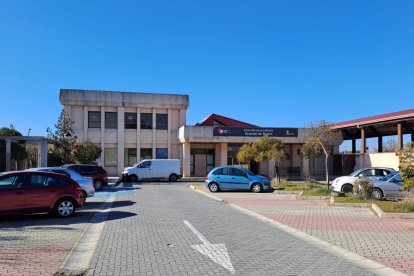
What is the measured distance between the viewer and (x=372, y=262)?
25.4ft

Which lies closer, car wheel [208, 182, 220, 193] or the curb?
the curb

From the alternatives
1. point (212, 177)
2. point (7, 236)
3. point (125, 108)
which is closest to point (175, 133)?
point (125, 108)

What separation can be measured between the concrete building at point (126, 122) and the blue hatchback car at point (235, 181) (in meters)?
20.4

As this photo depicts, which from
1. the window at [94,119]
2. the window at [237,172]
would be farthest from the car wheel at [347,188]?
the window at [94,119]

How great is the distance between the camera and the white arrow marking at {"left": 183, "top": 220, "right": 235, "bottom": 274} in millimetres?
7498

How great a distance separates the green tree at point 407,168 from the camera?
14039 millimetres

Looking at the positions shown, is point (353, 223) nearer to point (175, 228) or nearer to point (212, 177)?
point (175, 228)

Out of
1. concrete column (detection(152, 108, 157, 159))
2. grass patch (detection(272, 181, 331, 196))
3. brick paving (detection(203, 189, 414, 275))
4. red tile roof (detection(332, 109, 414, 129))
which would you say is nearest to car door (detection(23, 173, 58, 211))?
brick paving (detection(203, 189, 414, 275))

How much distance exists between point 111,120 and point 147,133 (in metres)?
3.85

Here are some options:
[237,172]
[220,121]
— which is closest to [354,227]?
[237,172]

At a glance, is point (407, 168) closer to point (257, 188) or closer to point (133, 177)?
point (257, 188)

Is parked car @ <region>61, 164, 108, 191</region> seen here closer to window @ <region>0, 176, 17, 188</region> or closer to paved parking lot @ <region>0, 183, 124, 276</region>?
paved parking lot @ <region>0, 183, 124, 276</region>

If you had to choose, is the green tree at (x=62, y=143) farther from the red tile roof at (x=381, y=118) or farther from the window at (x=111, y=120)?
the red tile roof at (x=381, y=118)

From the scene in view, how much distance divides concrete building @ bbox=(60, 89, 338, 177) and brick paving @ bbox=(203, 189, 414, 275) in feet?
81.6
